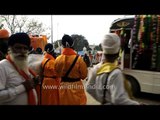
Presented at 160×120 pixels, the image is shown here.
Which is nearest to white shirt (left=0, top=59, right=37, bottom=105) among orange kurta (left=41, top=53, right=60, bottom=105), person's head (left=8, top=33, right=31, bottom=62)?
person's head (left=8, top=33, right=31, bottom=62)

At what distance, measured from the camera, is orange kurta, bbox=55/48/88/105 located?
3934 mm

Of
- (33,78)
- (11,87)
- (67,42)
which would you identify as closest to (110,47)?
(33,78)

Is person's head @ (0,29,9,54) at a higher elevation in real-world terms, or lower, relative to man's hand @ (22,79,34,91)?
higher

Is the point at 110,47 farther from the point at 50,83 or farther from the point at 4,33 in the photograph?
the point at 50,83

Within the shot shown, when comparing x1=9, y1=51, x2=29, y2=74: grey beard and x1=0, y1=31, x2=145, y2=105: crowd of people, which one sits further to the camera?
x1=9, y1=51, x2=29, y2=74: grey beard

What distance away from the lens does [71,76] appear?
3.91 m

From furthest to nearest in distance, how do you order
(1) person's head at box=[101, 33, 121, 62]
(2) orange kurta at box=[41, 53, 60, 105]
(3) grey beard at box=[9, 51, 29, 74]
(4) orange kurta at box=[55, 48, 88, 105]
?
(2) orange kurta at box=[41, 53, 60, 105]
(4) orange kurta at box=[55, 48, 88, 105]
(3) grey beard at box=[9, 51, 29, 74]
(1) person's head at box=[101, 33, 121, 62]

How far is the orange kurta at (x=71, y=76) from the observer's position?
3.93 m

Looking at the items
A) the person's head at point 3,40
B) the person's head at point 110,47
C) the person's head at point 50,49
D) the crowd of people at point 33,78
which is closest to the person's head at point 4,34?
the person's head at point 3,40

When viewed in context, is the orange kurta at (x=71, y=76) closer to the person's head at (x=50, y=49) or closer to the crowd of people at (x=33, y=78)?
the person's head at (x=50, y=49)

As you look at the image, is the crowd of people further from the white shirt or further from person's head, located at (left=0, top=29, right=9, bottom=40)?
person's head, located at (left=0, top=29, right=9, bottom=40)
